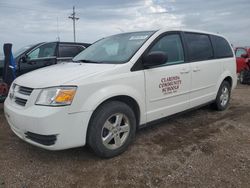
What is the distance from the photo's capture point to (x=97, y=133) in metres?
3.12

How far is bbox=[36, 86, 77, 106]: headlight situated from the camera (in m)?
2.87

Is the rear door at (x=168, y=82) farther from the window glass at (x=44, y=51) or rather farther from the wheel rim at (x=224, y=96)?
the window glass at (x=44, y=51)

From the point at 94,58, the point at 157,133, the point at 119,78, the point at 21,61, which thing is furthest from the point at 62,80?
the point at 21,61

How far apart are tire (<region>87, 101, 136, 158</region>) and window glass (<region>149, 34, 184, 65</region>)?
113 cm

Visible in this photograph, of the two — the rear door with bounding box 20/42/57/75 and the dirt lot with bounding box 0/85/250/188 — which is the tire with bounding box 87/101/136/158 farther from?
the rear door with bounding box 20/42/57/75

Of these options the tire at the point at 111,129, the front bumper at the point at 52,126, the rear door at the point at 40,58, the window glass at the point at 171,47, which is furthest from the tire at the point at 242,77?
the front bumper at the point at 52,126

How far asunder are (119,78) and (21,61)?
4103 mm

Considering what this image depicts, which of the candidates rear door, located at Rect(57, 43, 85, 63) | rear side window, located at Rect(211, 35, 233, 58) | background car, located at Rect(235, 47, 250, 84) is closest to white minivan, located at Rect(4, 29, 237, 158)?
rear side window, located at Rect(211, 35, 233, 58)

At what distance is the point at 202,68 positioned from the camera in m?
4.70

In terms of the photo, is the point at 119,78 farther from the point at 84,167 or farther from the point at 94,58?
the point at 84,167

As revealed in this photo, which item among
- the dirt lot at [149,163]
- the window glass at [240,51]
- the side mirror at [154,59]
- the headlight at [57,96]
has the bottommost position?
the dirt lot at [149,163]

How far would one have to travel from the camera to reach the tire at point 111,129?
3107 mm

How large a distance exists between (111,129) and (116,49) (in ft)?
4.42

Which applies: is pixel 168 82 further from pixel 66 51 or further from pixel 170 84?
pixel 66 51
